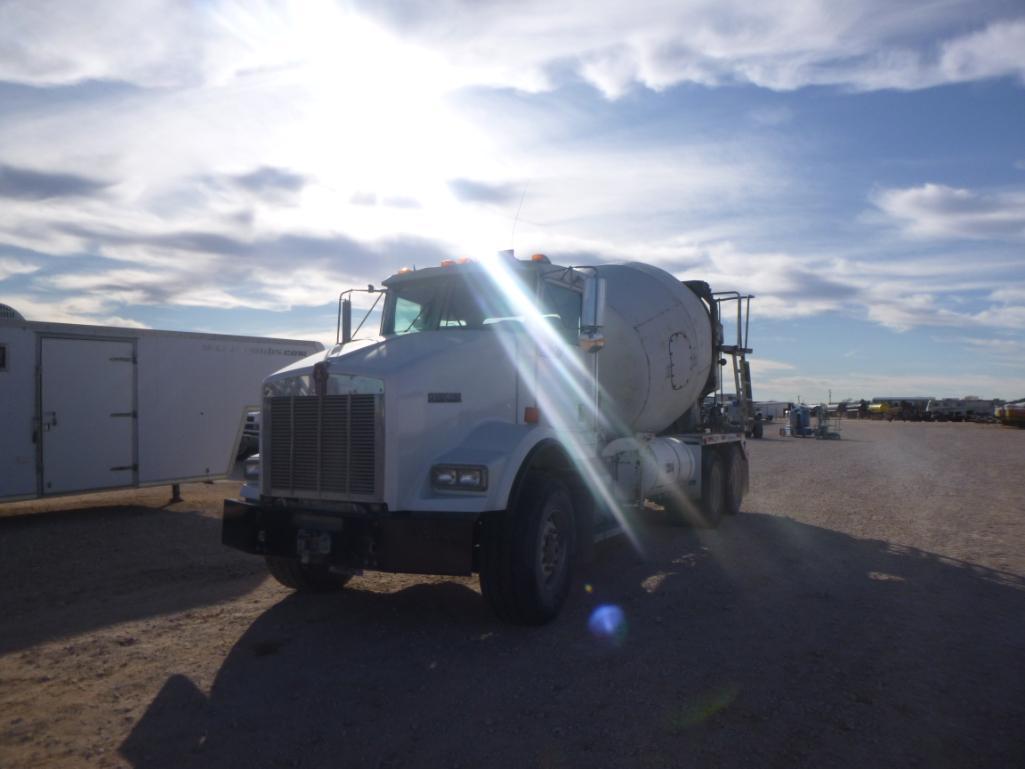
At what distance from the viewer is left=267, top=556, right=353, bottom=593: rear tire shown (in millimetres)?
7293

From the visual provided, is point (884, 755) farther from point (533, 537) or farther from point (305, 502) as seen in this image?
point (305, 502)

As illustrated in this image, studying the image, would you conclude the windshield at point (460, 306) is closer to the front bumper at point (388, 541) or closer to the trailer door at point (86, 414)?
the front bumper at point (388, 541)

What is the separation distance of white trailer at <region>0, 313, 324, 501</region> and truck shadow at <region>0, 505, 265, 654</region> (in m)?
0.81

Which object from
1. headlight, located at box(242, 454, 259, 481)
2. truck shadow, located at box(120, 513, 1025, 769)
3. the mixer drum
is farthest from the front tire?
the mixer drum

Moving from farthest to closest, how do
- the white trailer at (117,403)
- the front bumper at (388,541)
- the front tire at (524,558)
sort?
the white trailer at (117,403) < the front tire at (524,558) < the front bumper at (388,541)

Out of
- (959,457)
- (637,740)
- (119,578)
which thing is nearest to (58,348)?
(119,578)

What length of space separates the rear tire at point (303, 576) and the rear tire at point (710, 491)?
6.01 metres

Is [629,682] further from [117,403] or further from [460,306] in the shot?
[117,403]

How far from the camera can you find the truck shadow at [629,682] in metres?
4.18

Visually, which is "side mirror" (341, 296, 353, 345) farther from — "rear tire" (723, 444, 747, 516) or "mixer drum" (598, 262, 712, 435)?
"rear tire" (723, 444, 747, 516)

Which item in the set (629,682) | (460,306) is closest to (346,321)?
(460,306)

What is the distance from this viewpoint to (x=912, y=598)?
731 cm

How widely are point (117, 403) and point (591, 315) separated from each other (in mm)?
8265

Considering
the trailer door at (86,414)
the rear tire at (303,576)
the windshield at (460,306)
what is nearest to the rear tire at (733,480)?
the windshield at (460,306)
